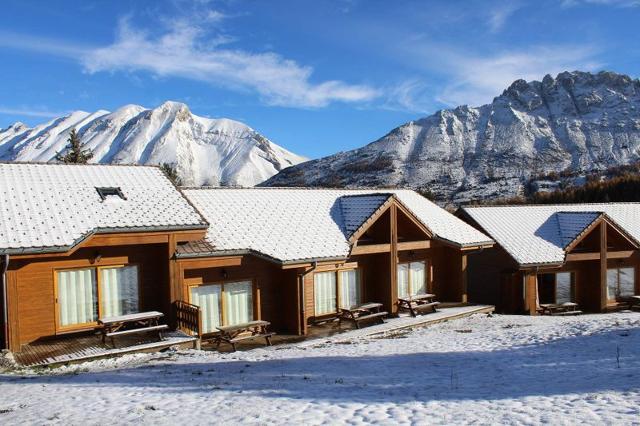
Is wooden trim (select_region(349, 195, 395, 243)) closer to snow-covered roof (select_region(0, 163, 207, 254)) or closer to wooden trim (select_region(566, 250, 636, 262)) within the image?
snow-covered roof (select_region(0, 163, 207, 254))

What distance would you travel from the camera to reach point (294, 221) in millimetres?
17797

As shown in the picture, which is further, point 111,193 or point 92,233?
point 111,193

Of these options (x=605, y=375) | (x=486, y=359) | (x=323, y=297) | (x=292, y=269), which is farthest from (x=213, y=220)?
(x=605, y=375)

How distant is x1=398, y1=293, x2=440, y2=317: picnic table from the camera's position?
1816 centimetres

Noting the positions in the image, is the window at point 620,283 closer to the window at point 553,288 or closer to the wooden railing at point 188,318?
the window at point 553,288

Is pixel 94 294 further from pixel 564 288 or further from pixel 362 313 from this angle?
pixel 564 288

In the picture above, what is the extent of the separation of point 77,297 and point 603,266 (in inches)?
834

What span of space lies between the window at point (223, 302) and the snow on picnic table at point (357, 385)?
2.16m

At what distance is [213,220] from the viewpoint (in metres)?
16.3

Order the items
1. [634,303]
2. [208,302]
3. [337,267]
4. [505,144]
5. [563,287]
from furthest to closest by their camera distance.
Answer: [505,144] → [634,303] → [563,287] → [337,267] → [208,302]

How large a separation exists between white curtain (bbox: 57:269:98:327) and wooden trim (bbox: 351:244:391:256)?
26.5 ft

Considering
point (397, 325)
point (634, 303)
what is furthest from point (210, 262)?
point (634, 303)

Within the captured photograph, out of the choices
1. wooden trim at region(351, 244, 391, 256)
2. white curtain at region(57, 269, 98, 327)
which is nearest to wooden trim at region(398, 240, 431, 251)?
wooden trim at region(351, 244, 391, 256)

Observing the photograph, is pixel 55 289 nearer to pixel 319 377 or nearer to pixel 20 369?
pixel 20 369
